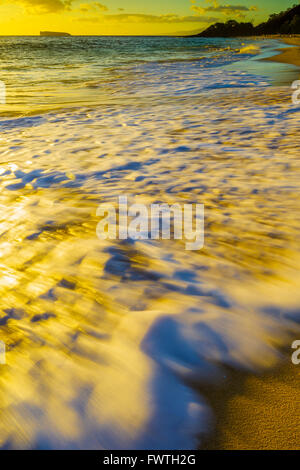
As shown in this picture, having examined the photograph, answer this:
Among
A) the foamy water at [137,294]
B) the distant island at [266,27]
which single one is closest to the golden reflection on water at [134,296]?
the foamy water at [137,294]

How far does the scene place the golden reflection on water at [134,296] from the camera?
1.08 m

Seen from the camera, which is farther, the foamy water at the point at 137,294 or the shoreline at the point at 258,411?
the foamy water at the point at 137,294

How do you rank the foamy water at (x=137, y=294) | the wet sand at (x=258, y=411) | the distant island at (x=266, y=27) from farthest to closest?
the distant island at (x=266, y=27), the foamy water at (x=137, y=294), the wet sand at (x=258, y=411)

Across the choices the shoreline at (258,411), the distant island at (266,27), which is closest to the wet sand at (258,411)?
the shoreline at (258,411)

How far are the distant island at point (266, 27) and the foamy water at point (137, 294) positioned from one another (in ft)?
305

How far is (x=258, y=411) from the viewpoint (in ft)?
3.36

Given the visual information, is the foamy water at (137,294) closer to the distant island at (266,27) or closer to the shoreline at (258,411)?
the shoreline at (258,411)

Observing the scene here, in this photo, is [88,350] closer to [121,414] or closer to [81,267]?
[121,414]

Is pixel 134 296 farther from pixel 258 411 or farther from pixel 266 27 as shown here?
pixel 266 27

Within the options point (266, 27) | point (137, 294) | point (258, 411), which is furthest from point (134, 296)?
point (266, 27)

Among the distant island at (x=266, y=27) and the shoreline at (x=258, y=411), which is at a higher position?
the distant island at (x=266, y=27)

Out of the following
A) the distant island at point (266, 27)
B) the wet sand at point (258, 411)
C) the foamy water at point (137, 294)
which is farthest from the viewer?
the distant island at point (266, 27)

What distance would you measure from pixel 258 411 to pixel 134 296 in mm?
754

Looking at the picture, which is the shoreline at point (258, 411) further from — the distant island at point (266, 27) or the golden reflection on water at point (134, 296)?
the distant island at point (266, 27)
